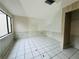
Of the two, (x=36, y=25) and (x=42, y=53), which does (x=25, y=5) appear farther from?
(x=42, y=53)

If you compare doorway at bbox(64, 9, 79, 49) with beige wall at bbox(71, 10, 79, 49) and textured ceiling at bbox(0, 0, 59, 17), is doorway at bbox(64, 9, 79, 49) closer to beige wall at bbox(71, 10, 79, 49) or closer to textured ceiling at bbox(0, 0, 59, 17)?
beige wall at bbox(71, 10, 79, 49)

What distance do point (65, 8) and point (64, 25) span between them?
814 millimetres

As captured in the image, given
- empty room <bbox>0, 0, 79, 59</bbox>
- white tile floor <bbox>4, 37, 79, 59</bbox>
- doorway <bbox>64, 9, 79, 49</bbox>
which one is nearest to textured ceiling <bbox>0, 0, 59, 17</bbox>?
empty room <bbox>0, 0, 79, 59</bbox>

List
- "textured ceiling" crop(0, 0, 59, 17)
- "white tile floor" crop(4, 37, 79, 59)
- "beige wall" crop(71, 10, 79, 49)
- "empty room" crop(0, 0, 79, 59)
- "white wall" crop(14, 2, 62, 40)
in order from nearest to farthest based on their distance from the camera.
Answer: "white tile floor" crop(4, 37, 79, 59) < "empty room" crop(0, 0, 79, 59) < "beige wall" crop(71, 10, 79, 49) < "textured ceiling" crop(0, 0, 59, 17) < "white wall" crop(14, 2, 62, 40)

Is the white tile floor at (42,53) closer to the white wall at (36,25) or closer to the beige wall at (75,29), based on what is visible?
the beige wall at (75,29)

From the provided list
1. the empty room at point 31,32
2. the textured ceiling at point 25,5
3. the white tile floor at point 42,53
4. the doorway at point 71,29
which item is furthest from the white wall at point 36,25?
the white tile floor at point 42,53

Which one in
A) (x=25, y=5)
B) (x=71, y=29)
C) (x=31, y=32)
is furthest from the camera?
(x=31, y=32)

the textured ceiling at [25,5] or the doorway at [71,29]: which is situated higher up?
the textured ceiling at [25,5]

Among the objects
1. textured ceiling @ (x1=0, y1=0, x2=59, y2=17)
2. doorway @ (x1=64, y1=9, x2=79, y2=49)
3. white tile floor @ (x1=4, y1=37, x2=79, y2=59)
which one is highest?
textured ceiling @ (x1=0, y1=0, x2=59, y2=17)

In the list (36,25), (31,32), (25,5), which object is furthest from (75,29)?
(31,32)

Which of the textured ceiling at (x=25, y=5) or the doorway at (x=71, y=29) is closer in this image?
the doorway at (x=71, y=29)

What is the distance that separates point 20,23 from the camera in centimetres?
575

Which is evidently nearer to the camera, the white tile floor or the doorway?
the white tile floor

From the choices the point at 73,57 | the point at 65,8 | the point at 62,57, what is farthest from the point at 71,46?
the point at 65,8
